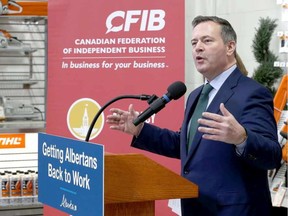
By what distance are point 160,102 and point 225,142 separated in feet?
0.88

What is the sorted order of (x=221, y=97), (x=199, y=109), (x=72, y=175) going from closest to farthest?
1. (x=72, y=175)
2. (x=221, y=97)
3. (x=199, y=109)

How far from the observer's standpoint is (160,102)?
87.6 inches

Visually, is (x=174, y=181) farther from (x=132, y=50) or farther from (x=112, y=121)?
(x=132, y=50)

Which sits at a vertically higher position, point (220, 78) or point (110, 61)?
point (110, 61)

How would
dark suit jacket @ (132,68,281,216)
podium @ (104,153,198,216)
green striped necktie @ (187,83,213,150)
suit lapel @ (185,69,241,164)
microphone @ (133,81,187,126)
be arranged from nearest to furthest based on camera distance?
podium @ (104,153,198,216) → microphone @ (133,81,187,126) → dark suit jacket @ (132,68,281,216) → suit lapel @ (185,69,241,164) → green striped necktie @ (187,83,213,150)

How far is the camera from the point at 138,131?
2.64 meters

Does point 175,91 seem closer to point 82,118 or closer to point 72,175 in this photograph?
point 72,175

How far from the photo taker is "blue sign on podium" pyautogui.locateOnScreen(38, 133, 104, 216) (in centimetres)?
198

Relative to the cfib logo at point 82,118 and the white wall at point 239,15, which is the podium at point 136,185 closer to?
the cfib logo at point 82,118

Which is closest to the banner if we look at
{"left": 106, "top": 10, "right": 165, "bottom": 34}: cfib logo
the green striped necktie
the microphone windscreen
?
{"left": 106, "top": 10, "right": 165, "bottom": 34}: cfib logo

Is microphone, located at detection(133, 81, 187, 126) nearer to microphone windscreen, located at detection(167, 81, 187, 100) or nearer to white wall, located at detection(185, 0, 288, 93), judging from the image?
microphone windscreen, located at detection(167, 81, 187, 100)

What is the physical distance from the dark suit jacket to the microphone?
0.24 meters

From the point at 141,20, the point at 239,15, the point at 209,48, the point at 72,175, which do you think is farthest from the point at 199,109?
the point at 239,15

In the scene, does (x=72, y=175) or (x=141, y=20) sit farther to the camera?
(x=141, y=20)
